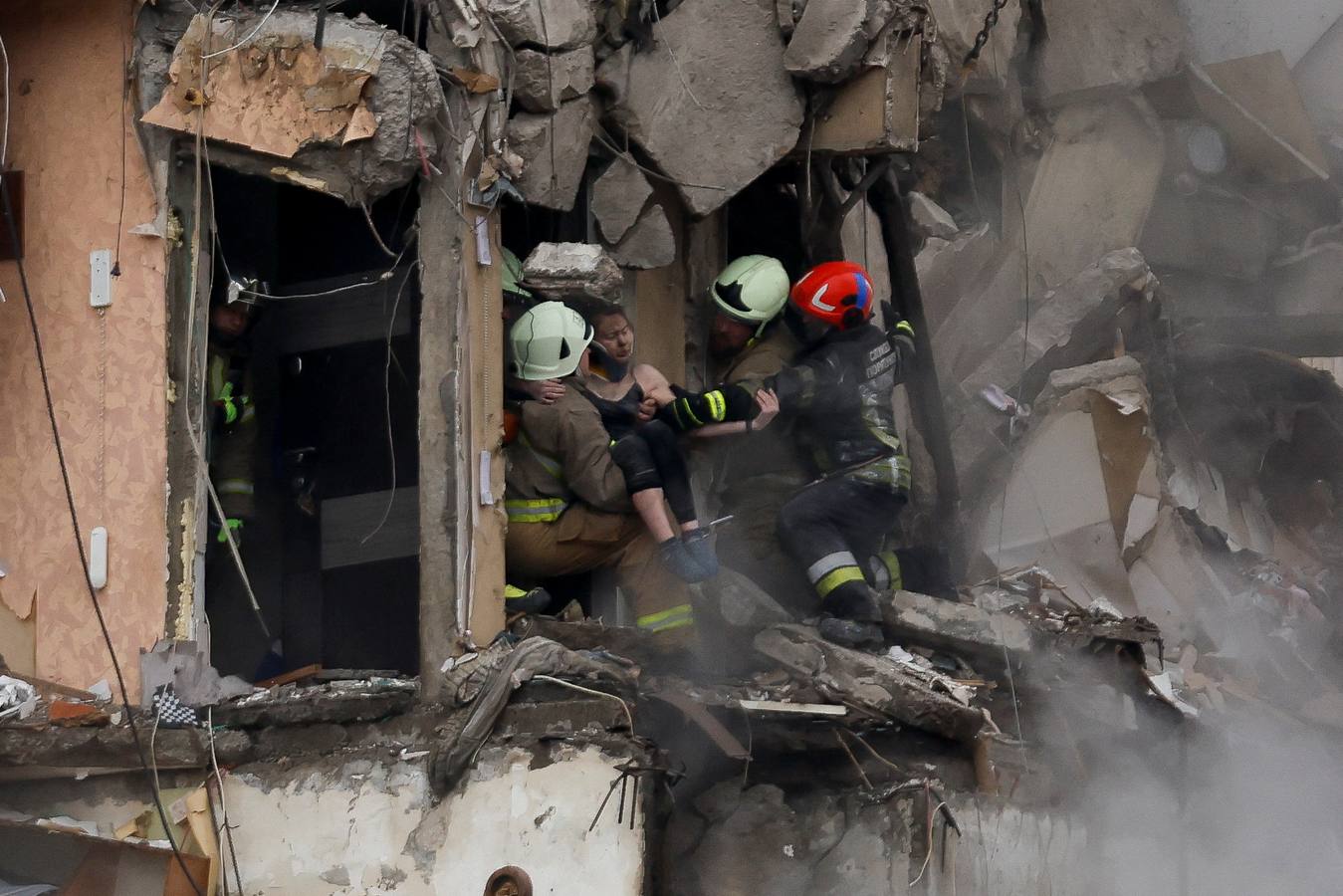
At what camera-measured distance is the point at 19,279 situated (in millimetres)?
9266

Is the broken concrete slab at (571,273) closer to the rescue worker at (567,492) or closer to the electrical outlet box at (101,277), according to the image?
the rescue worker at (567,492)

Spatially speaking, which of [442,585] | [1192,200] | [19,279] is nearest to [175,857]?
[442,585]

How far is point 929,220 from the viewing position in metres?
14.3

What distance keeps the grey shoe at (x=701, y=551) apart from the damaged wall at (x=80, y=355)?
2.42 m

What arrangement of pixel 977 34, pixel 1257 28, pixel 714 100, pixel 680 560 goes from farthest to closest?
pixel 1257 28
pixel 977 34
pixel 714 100
pixel 680 560

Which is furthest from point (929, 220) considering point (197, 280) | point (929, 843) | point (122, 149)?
point (122, 149)

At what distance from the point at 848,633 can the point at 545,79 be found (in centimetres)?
312

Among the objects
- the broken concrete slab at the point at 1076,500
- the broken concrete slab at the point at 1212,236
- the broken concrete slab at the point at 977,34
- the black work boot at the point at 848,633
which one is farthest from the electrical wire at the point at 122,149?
the broken concrete slab at the point at 1212,236

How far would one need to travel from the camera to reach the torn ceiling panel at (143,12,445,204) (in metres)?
8.92

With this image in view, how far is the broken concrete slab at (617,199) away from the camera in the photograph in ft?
33.4

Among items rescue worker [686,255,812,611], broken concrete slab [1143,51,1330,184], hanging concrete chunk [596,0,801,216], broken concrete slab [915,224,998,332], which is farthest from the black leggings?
broken concrete slab [1143,51,1330,184]

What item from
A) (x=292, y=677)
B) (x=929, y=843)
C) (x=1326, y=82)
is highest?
(x=1326, y=82)

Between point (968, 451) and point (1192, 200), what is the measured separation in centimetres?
428

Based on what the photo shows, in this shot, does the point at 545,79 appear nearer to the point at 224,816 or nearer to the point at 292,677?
the point at 292,677
